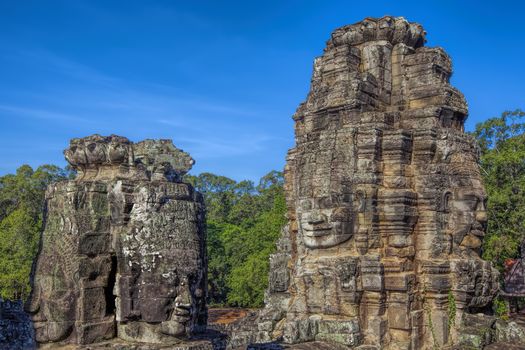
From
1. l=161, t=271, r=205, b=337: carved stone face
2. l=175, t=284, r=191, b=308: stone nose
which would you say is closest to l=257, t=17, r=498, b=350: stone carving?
l=161, t=271, r=205, b=337: carved stone face

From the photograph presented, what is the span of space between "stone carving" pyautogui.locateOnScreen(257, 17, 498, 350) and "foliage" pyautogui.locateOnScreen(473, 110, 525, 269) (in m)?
10.5

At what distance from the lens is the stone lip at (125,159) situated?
4.89m

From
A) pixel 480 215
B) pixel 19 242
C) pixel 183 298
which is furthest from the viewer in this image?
pixel 19 242

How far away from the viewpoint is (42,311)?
4.56 metres

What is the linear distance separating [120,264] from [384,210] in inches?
244

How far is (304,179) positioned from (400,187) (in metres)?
1.73

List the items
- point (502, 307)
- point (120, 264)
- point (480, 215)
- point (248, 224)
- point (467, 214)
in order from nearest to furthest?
point (120, 264) < point (467, 214) < point (480, 215) < point (502, 307) < point (248, 224)

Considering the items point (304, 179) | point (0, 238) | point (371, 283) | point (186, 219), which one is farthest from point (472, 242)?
point (0, 238)

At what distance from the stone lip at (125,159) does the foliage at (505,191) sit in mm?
17251

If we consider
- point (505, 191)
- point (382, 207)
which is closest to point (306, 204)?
point (382, 207)

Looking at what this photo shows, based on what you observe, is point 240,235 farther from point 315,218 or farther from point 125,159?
point 125,159

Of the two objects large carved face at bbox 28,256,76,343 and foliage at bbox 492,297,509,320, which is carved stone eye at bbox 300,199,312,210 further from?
foliage at bbox 492,297,509,320

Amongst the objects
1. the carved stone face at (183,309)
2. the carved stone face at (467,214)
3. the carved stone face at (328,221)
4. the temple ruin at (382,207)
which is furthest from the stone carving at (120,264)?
the carved stone face at (467,214)

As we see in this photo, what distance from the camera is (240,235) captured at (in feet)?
108
